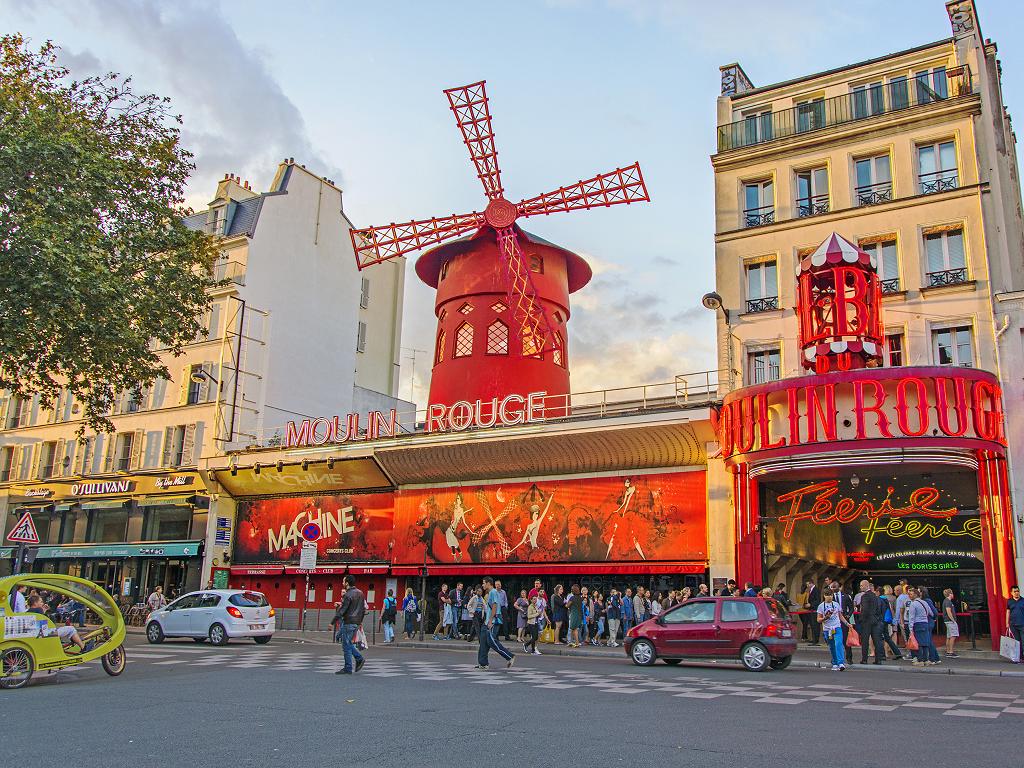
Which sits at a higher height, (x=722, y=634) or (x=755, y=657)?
(x=722, y=634)

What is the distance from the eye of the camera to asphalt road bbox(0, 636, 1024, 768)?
6164 millimetres

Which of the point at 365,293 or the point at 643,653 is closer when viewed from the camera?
the point at 643,653

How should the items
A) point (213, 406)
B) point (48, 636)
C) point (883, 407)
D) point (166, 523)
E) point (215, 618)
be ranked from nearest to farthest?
1. point (48, 636)
2. point (883, 407)
3. point (215, 618)
4. point (213, 406)
5. point (166, 523)

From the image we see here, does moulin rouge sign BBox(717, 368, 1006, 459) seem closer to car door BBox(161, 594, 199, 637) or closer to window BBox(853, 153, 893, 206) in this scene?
window BBox(853, 153, 893, 206)

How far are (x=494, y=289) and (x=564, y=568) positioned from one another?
28.4 feet

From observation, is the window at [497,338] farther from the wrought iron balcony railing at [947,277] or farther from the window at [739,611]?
the window at [739,611]

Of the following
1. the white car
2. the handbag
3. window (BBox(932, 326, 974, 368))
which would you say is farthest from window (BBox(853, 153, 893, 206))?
the white car

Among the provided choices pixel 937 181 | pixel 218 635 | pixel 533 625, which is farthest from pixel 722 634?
pixel 937 181

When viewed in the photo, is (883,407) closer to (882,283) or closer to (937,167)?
(882,283)

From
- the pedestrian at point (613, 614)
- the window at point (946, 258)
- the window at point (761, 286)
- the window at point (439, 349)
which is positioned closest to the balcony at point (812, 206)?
the window at point (761, 286)

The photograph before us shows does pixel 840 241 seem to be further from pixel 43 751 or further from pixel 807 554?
pixel 43 751

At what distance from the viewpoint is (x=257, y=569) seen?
27938mm

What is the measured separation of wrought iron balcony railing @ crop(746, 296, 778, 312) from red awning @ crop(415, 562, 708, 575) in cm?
585

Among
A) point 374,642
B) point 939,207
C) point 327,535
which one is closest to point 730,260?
point 939,207
